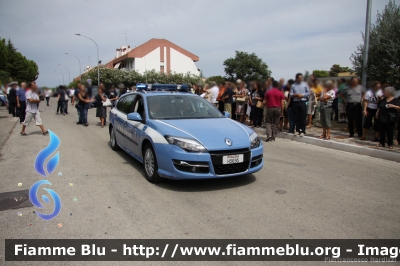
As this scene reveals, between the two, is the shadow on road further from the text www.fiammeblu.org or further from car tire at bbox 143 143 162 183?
the text www.fiammeblu.org

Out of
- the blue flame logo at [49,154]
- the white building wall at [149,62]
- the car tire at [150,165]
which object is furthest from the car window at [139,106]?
the white building wall at [149,62]

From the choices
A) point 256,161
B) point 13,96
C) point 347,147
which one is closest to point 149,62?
point 13,96

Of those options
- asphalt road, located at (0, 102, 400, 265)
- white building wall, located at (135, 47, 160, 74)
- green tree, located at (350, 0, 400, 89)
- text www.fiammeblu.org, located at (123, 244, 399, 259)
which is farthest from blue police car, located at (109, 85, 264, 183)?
white building wall, located at (135, 47, 160, 74)

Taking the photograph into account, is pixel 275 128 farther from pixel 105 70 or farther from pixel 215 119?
pixel 105 70

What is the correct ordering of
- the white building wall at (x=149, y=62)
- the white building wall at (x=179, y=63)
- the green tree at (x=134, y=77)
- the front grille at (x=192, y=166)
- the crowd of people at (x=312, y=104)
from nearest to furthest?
the front grille at (x=192, y=166) → the crowd of people at (x=312, y=104) → the green tree at (x=134, y=77) → the white building wall at (x=149, y=62) → the white building wall at (x=179, y=63)

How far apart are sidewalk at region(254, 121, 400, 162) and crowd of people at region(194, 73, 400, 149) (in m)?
0.23

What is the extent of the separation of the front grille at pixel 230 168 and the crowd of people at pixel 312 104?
5.07 m

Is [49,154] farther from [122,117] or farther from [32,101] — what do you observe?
[32,101]

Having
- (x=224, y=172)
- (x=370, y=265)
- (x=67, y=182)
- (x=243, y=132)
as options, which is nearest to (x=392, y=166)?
(x=243, y=132)

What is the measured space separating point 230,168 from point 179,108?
1936mm

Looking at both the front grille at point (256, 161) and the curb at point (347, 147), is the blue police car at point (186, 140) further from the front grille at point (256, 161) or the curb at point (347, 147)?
the curb at point (347, 147)

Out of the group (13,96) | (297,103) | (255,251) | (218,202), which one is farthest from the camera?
(13,96)

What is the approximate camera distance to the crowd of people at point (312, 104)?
8.59 m

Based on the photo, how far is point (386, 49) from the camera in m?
11.9
